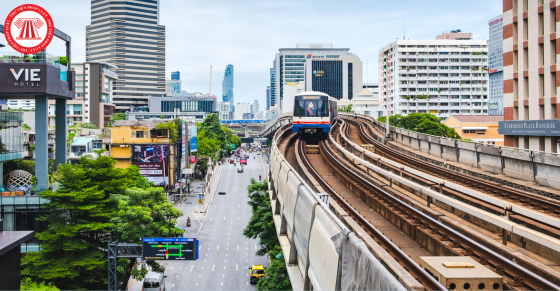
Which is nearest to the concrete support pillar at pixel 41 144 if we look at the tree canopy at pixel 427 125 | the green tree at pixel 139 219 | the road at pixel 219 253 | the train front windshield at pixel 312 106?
the green tree at pixel 139 219

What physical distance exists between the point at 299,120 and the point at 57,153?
21341mm

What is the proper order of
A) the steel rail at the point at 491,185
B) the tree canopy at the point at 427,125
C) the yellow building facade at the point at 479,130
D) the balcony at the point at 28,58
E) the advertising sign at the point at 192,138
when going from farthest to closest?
the yellow building facade at the point at 479,130
the tree canopy at the point at 427,125
the advertising sign at the point at 192,138
the balcony at the point at 28,58
the steel rail at the point at 491,185

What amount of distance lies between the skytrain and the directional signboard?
1971 cm

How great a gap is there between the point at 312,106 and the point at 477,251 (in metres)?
30.1

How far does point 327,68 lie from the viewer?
183 m

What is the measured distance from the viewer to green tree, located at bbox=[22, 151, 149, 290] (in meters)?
24.8

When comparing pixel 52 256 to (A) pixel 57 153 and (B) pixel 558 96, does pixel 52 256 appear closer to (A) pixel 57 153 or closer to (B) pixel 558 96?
(A) pixel 57 153

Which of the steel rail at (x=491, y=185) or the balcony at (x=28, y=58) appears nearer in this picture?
the steel rail at (x=491, y=185)

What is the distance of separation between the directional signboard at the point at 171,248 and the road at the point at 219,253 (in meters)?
9.66

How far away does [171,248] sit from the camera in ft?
→ 80.3

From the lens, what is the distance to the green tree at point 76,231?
2475 cm

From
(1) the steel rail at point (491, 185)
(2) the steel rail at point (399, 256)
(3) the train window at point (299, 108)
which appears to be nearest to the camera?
(2) the steel rail at point (399, 256)

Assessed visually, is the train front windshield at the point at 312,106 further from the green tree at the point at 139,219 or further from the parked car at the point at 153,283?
the parked car at the point at 153,283

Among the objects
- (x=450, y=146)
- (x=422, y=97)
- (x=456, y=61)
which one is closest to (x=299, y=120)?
(x=450, y=146)
